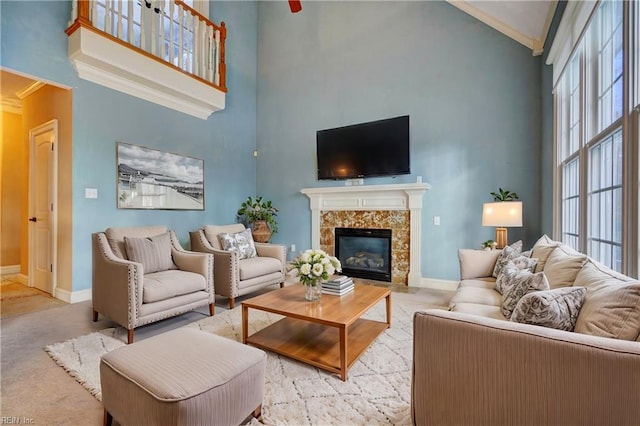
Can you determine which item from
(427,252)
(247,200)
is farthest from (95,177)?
(427,252)

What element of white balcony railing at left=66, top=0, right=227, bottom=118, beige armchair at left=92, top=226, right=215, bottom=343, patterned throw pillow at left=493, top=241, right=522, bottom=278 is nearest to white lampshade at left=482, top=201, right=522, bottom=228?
patterned throw pillow at left=493, top=241, right=522, bottom=278

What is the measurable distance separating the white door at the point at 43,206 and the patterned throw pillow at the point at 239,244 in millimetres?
1918

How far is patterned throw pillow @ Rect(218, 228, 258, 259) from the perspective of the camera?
3.50 m

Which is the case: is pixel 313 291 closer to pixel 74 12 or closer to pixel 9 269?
pixel 74 12

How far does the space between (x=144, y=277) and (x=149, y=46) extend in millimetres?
3056

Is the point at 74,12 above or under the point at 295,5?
above

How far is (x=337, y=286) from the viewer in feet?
7.82

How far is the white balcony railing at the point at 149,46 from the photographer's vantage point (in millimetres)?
3137

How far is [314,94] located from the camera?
195 inches

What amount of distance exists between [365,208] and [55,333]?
11.9 feet

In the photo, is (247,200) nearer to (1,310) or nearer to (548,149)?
(1,310)

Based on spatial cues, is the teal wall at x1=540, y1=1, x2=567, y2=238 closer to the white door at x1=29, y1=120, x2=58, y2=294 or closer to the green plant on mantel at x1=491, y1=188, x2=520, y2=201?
the green plant on mantel at x1=491, y1=188, x2=520, y2=201

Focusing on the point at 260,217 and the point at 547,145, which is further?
the point at 260,217

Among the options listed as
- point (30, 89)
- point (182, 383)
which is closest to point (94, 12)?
point (30, 89)
